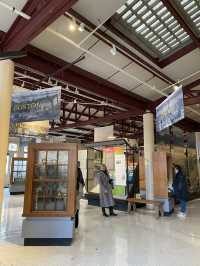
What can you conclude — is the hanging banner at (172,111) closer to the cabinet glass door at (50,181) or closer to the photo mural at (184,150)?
the cabinet glass door at (50,181)

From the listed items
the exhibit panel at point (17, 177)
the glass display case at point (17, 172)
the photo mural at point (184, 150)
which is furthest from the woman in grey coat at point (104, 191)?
the glass display case at point (17, 172)

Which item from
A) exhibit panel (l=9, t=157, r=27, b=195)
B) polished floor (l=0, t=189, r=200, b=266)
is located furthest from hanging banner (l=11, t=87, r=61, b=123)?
exhibit panel (l=9, t=157, r=27, b=195)

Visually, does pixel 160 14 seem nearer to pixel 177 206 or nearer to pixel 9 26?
pixel 9 26

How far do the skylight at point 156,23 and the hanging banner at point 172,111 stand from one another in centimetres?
145

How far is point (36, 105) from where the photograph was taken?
15.2ft

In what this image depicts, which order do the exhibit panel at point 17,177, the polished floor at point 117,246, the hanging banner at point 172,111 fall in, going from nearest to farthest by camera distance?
the polished floor at point 117,246, the hanging banner at point 172,111, the exhibit panel at point 17,177

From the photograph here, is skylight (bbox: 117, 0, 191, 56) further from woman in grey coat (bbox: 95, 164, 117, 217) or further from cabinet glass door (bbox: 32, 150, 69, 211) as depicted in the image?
woman in grey coat (bbox: 95, 164, 117, 217)

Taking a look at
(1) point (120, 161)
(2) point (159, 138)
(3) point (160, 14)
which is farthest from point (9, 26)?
(2) point (159, 138)

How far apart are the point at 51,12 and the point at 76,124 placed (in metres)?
7.61

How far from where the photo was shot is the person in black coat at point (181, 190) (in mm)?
6957

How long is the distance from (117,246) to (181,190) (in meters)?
3.78

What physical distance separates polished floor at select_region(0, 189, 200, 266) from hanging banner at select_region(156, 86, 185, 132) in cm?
264

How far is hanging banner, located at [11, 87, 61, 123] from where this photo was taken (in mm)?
4520

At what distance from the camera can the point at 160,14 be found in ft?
15.3
